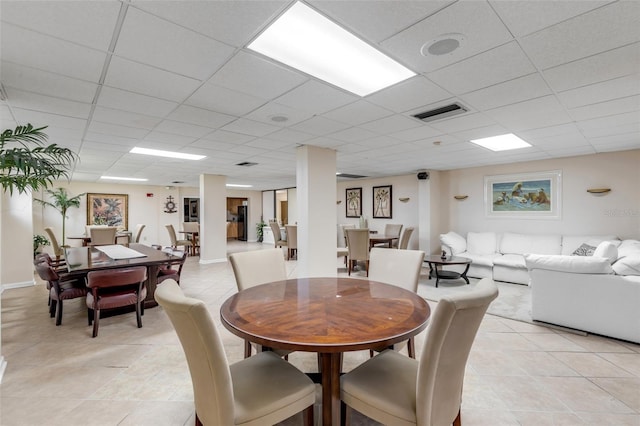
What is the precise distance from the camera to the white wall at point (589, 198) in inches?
193

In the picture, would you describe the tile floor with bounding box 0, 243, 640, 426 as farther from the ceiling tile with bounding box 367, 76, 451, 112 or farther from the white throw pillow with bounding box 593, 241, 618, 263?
the ceiling tile with bounding box 367, 76, 451, 112

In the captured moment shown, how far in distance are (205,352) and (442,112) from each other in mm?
3022

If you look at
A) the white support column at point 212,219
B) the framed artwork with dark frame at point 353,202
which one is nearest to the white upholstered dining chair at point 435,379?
the white support column at point 212,219

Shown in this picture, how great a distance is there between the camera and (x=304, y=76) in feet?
7.25

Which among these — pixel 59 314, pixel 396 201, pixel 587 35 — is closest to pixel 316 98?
pixel 587 35

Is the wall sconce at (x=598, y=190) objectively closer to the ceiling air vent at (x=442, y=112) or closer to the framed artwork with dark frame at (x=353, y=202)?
the ceiling air vent at (x=442, y=112)

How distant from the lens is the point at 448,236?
6422mm

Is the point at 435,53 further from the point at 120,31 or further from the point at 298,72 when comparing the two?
the point at 120,31

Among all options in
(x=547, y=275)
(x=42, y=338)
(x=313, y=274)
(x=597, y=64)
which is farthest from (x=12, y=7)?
(x=547, y=275)

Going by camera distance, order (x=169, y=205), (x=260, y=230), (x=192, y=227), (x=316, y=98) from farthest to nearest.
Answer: (x=260, y=230) → (x=169, y=205) → (x=192, y=227) → (x=316, y=98)

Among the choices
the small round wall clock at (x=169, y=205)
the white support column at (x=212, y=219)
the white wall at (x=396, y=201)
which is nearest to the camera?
the white support column at (x=212, y=219)

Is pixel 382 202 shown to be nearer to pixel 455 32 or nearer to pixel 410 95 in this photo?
pixel 410 95

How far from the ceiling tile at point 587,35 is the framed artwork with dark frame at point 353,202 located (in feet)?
24.1

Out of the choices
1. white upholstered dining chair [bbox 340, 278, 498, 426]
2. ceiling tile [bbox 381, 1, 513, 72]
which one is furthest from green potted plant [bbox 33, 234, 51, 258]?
ceiling tile [bbox 381, 1, 513, 72]
